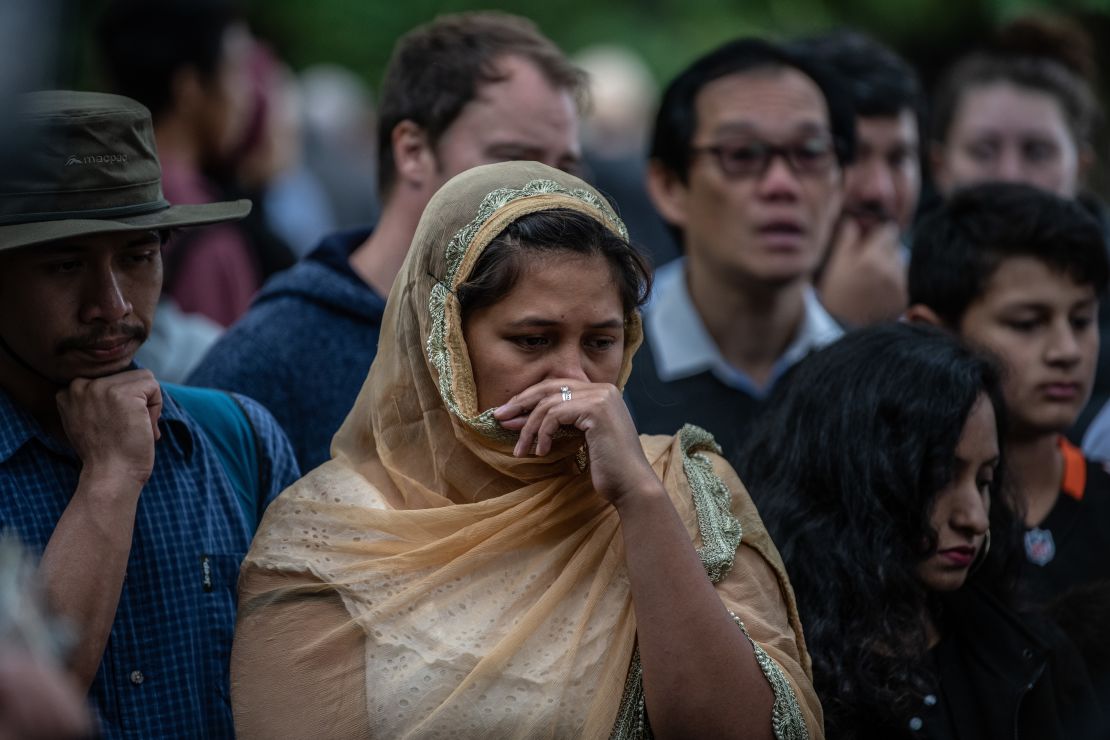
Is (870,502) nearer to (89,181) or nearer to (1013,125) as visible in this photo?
(89,181)

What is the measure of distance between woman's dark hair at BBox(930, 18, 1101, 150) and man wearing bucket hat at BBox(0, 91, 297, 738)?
14.4 feet

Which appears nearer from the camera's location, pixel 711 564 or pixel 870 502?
pixel 711 564

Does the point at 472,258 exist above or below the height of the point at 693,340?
above

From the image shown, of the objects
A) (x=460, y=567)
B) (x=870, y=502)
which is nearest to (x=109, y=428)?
(x=460, y=567)

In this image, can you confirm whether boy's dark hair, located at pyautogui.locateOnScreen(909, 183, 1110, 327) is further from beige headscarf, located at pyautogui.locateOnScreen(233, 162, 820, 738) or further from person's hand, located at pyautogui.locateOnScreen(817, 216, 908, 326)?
beige headscarf, located at pyautogui.locateOnScreen(233, 162, 820, 738)

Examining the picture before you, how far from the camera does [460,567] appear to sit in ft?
9.70

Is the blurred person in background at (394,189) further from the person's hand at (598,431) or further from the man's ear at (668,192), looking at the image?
the person's hand at (598,431)

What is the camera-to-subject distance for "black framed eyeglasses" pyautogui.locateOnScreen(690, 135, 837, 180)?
494 cm

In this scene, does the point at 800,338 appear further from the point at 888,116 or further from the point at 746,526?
the point at 746,526

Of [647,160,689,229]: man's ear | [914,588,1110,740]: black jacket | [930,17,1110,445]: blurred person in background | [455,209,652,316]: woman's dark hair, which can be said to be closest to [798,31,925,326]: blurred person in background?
Answer: [930,17,1110,445]: blurred person in background

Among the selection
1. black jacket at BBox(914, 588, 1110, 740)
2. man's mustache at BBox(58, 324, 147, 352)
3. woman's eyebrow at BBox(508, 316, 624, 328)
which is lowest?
black jacket at BBox(914, 588, 1110, 740)

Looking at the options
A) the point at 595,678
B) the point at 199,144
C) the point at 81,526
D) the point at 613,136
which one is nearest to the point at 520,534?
the point at 595,678

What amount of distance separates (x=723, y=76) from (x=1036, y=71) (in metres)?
2.05

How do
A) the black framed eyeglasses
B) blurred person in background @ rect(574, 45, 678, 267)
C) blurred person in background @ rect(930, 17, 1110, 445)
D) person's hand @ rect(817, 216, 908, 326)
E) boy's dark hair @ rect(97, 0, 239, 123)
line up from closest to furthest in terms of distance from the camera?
the black framed eyeglasses, person's hand @ rect(817, 216, 908, 326), boy's dark hair @ rect(97, 0, 239, 123), blurred person in background @ rect(930, 17, 1110, 445), blurred person in background @ rect(574, 45, 678, 267)
